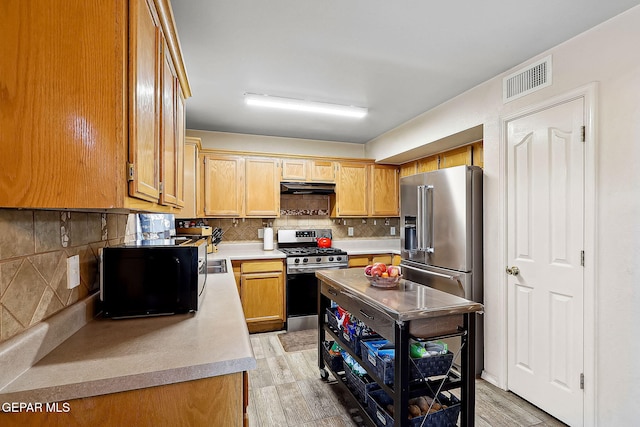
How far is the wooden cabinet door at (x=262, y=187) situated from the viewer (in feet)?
13.2

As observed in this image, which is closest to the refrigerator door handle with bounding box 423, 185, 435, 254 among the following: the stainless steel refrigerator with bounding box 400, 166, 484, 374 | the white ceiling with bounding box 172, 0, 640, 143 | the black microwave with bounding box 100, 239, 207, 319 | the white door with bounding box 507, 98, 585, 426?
the stainless steel refrigerator with bounding box 400, 166, 484, 374

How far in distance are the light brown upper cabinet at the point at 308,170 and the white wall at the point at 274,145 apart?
317 millimetres

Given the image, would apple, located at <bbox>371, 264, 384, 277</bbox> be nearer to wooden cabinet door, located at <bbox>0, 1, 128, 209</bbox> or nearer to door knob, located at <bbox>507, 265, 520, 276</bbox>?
door knob, located at <bbox>507, 265, 520, 276</bbox>

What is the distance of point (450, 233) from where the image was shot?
109 inches

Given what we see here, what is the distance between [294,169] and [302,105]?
4.13ft

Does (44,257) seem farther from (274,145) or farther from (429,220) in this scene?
(274,145)

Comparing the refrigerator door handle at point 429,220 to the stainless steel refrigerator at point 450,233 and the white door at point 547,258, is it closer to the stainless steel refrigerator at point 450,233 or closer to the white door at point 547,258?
the stainless steel refrigerator at point 450,233

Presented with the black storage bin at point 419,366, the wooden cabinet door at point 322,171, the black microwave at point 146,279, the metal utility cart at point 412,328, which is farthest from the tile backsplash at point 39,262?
the wooden cabinet door at point 322,171

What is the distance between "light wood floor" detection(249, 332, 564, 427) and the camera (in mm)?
2094

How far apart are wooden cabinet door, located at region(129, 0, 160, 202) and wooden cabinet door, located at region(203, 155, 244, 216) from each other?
Answer: 106 inches

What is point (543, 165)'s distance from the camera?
221cm

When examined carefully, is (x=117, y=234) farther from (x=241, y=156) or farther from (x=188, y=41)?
(x=241, y=156)

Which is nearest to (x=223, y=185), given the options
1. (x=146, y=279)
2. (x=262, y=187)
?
(x=262, y=187)

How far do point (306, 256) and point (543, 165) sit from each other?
2.58 meters
